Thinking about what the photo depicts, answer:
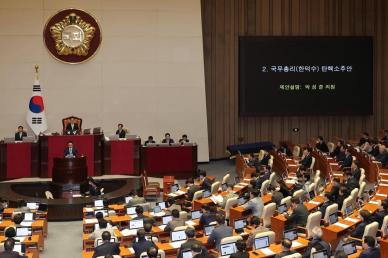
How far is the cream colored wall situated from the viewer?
20859 mm

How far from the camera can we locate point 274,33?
23797 millimetres

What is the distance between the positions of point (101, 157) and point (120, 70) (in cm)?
393

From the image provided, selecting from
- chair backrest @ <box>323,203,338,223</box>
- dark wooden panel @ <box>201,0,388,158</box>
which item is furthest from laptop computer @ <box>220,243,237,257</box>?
dark wooden panel @ <box>201,0,388,158</box>

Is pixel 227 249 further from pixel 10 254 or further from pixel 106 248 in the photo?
pixel 10 254

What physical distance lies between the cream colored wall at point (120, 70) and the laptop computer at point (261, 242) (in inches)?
493

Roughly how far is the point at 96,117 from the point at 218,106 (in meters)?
5.01

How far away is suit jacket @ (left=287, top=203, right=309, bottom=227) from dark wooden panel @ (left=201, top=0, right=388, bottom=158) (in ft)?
39.7

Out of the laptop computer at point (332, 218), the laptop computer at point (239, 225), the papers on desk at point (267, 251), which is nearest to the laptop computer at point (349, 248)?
the papers on desk at point (267, 251)

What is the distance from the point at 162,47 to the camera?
71.6 ft

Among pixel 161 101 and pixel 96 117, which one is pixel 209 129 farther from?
pixel 96 117

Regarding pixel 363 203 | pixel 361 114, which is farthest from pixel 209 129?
pixel 363 203

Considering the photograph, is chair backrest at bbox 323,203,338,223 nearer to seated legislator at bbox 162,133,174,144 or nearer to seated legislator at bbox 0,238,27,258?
seated legislator at bbox 0,238,27,258

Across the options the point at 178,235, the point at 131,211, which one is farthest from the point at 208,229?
the point at 131,211

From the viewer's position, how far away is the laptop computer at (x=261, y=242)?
31.9 ft
